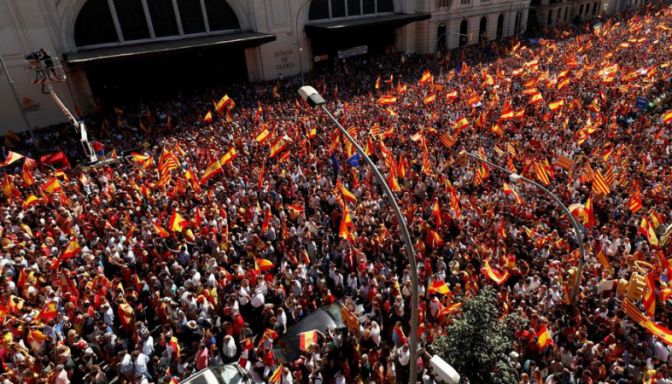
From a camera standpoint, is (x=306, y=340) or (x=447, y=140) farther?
(x=447, y=140)

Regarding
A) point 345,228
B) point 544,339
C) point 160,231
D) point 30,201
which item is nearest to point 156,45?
point 30,201

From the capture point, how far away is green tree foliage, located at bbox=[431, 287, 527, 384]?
A: 25.2 ft

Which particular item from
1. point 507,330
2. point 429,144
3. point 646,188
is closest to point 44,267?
point 507,330

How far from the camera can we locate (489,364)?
25.2 ft

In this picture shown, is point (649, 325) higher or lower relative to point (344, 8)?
lower

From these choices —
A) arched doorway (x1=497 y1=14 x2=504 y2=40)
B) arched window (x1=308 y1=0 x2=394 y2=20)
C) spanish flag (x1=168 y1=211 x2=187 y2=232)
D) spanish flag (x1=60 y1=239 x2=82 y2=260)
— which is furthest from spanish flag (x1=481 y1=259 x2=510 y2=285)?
arched doorway (x1=497 y1=14 x2=504 y2=40)

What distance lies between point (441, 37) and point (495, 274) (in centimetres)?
4101

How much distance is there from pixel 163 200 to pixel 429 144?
11646 mm

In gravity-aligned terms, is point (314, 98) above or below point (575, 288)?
above

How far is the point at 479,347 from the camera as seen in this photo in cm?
774

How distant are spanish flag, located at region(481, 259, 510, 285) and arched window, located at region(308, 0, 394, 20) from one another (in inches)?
1243

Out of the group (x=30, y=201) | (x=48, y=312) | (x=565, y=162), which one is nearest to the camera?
(x=48, y=312)

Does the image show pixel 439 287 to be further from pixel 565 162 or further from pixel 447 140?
pixel 447 140

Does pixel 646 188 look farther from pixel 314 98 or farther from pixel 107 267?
pixel 107 267
